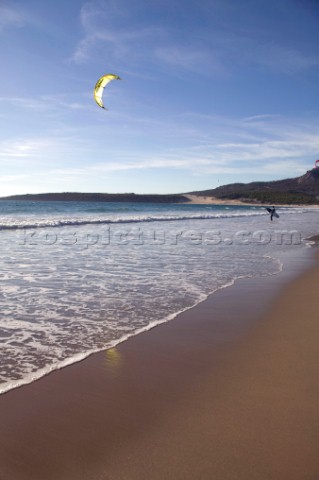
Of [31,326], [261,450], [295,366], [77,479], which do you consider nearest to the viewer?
[77,479]

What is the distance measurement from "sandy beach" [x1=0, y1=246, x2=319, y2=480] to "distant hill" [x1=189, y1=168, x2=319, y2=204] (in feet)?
380

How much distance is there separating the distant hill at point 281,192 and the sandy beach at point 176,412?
380 feet

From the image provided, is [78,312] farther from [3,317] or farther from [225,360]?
[225,360]

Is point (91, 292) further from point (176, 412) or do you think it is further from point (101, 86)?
point (101, 86)

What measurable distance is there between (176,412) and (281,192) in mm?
144501

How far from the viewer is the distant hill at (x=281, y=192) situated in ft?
395

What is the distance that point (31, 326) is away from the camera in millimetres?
4621

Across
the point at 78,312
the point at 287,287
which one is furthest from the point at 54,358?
the point at 287,287

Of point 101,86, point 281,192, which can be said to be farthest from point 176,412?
point 281,192

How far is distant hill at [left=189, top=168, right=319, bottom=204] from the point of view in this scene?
120256mm

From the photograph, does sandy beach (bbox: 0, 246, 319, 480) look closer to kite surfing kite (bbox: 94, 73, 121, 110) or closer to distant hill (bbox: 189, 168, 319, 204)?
kite surfing kite (bbox: 94, 73, 121, 110)

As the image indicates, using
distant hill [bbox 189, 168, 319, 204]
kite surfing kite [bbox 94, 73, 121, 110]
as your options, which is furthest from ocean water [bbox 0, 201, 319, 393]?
distant hill [bbox 189, 168, 319, 204]

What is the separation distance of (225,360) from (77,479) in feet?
6.50

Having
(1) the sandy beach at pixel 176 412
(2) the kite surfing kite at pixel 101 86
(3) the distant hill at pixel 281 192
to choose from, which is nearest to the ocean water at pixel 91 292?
(1) the sandy beach at pixel 176 412
